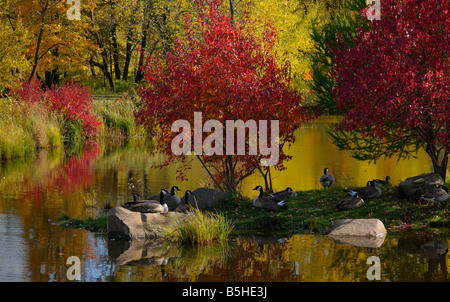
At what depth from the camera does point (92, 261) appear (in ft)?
36.6

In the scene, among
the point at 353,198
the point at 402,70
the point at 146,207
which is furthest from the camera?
the point at 353,198

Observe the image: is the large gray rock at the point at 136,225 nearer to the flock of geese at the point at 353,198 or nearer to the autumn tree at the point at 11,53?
the flock of geese at the point at 353,198

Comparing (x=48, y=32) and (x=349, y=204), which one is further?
(x=48, y=32)

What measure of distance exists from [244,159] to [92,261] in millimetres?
6182

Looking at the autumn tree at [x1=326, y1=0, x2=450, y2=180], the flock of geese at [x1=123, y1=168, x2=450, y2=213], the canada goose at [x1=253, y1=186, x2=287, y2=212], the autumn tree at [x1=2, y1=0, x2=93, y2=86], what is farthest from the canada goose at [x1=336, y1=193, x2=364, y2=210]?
the autumn tree at [x1=2, y1=0, x2=93, y2=86]

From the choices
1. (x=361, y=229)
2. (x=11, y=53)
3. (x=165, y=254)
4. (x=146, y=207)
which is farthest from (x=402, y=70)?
(x=11, y=53)

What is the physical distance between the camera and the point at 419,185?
15.0 meters

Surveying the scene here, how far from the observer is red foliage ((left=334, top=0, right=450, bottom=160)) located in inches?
539

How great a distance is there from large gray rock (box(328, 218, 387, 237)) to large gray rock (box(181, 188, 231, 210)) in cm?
318

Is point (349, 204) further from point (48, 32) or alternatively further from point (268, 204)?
point (48, 32)

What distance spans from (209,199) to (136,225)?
2723mm

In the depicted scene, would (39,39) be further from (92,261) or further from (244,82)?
Result: (92,261)
